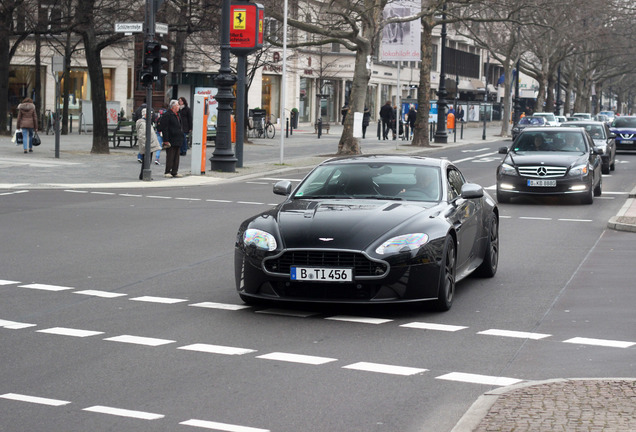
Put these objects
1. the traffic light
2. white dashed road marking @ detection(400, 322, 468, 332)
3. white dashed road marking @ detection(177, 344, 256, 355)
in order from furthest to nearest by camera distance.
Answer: the traffic light, white dashed road marking @ detection(400, 322, 468, 332), white dashed road marking @ detection(177, 344, 256, 355)

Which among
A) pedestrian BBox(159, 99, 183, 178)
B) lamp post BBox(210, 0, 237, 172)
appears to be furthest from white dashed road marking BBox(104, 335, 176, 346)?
lamp post BBox(210, 0, 237, 172)

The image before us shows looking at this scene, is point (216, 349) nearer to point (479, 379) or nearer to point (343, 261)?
point (343, 261)

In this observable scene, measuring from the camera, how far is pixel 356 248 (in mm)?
9203

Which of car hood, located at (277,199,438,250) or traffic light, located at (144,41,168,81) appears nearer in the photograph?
car hood, located at (277,199,438,250)

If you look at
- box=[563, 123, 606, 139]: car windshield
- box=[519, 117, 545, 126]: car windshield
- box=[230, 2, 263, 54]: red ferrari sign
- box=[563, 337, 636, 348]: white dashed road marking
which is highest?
box=[230, 2, 263, 54]: red ferrari sign

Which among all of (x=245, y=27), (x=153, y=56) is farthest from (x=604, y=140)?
(x=153, y=56)

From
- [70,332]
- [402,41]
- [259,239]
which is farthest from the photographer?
[402,41]

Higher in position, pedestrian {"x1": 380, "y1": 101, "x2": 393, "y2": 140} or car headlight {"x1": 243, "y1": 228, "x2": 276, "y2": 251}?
pedestrian {"x1": 380, "y1": 101, "x2": 393, "y2": 140}

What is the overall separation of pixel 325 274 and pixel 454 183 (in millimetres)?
2746

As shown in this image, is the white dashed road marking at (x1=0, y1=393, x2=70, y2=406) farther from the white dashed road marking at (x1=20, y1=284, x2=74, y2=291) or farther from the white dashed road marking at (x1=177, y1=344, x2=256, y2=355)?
the white dashed road marking at (x1=20, y1=284, x2=74, y2=291)

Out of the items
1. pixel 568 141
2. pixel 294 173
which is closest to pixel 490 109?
pixel 294 173

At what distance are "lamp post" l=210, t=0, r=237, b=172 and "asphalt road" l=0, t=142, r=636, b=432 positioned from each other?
543 inches

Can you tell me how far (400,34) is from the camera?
46.5m

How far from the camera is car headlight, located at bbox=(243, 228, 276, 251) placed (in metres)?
9.42
